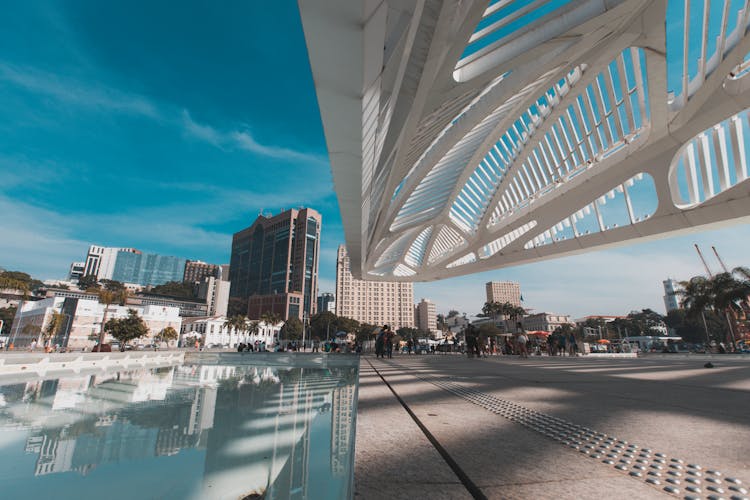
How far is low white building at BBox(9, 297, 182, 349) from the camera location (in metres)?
50.7

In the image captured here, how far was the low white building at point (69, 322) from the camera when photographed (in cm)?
5069

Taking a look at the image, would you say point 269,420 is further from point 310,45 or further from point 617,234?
point 617,234

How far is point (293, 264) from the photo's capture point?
123 metres

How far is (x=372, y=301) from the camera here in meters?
135

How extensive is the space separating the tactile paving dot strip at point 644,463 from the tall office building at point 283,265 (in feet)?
367

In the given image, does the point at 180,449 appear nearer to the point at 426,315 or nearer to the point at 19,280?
the point at 19,280

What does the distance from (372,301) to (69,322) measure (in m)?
92.8

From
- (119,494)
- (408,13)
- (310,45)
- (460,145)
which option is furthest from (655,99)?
(119,494)

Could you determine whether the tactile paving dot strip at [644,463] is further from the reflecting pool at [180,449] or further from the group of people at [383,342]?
the group of people at [383,342]

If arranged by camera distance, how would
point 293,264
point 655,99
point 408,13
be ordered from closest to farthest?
point 408,13 → point 655,99 → point 293,264

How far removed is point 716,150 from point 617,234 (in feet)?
16.6

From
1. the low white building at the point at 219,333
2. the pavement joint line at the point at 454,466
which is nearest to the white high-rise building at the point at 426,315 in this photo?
the low white building at the point at 219,333

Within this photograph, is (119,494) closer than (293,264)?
Yes

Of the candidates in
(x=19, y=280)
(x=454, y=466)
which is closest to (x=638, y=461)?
(x=454, y=466)
